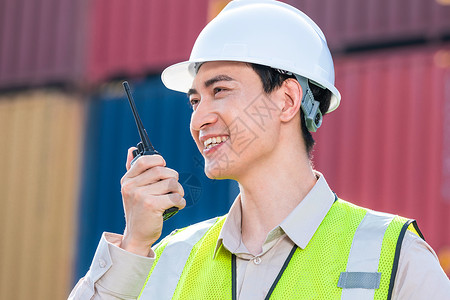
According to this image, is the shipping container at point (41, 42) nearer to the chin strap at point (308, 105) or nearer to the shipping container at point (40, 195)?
the shipping container at point (40, 195)

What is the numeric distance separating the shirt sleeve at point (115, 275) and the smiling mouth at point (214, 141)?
→ 48 cm

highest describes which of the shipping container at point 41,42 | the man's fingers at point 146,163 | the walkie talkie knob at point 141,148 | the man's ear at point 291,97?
the shipping container at point 41,42

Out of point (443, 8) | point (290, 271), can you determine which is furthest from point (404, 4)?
point (290, 271)

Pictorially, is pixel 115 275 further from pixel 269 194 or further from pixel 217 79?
pixel 217 79

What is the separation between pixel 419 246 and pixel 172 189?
2.68ft

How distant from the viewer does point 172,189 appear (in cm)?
222

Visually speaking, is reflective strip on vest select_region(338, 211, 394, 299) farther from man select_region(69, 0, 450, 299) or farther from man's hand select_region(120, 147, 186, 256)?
man's hand select_region(120, 147, 186, 256)

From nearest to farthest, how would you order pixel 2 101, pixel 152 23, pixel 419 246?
pixel 419 246 → pixel 152 23 → pixel 2 101

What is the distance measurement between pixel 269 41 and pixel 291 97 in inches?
9.5

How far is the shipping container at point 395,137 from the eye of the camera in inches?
313

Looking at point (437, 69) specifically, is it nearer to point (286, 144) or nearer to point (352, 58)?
point (352, 58)

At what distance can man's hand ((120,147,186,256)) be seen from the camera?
221 centimetres

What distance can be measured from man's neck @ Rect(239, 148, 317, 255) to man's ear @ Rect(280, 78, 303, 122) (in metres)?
0.18

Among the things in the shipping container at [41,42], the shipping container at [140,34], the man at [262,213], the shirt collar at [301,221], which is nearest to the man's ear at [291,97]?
the man at [262,213]
